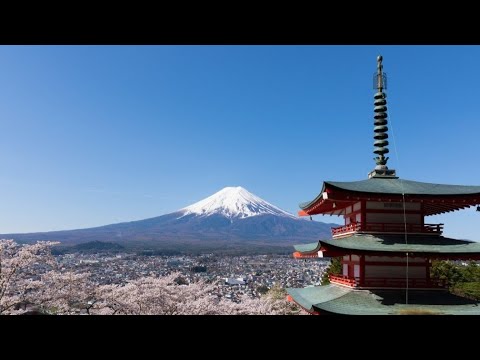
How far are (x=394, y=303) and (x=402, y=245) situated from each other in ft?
4.40

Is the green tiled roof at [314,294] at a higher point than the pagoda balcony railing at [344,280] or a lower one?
lower

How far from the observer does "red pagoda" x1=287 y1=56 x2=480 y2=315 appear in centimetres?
884

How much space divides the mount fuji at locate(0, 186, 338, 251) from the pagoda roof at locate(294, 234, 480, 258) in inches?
2596

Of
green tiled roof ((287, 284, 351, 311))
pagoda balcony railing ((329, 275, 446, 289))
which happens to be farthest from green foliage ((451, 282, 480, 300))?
pagoda balcony railing ((329, 275, 446, 289))

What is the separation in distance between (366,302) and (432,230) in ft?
8.55

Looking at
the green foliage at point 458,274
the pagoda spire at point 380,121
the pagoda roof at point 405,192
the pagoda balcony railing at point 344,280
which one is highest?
the pagoda spire at point 380,121

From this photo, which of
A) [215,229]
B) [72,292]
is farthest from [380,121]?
[215,229]

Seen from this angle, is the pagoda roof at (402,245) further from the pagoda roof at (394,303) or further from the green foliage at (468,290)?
the green foliage at (468,290)

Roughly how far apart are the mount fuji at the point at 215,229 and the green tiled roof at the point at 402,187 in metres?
65.5

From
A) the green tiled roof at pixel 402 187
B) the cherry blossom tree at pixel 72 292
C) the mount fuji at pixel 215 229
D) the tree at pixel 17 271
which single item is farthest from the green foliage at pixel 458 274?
the mount fuji at pixel 215 229

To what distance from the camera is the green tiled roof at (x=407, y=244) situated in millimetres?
8897

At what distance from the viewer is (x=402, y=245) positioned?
9.12 metres

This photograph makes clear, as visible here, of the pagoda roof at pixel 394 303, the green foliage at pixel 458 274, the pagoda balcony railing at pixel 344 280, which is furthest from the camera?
the green foliage at pixel 458 274
